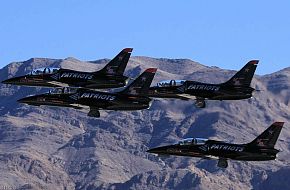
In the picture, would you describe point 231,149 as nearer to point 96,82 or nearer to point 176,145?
point 176,145

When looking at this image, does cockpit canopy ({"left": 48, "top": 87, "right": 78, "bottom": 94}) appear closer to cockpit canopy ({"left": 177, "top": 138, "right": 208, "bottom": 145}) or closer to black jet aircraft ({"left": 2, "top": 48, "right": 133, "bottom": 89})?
black jet aircraft ({"left": 2, "top": 48, "right": 133, "bottom": 89})

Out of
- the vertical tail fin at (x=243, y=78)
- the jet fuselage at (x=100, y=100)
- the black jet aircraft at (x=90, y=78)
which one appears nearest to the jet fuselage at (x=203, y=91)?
the vertical tail fin at (x=243, y=78)

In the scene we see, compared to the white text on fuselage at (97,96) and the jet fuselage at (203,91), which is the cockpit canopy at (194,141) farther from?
the white text on fuselage at (97,96)

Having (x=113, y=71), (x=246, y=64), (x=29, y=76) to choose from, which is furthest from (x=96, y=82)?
(x=246, y=64)

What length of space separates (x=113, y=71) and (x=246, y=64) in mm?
24970

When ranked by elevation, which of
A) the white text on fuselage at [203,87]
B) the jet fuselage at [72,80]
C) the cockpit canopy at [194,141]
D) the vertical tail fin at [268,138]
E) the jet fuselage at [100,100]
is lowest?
the cockpit canopy at [194,141]

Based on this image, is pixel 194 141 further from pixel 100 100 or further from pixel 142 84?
pixel 100 100

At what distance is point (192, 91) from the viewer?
189 m

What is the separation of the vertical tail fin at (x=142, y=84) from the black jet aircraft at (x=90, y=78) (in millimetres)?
1458

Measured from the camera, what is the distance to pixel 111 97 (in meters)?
178

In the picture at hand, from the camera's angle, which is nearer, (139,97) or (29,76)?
(139,97)

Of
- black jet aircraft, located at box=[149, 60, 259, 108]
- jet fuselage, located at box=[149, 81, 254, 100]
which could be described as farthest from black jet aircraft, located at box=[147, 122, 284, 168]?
jet fuselage, located at box=[149, 81, 254, 100]

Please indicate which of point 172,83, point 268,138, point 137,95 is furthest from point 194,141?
point 137,95

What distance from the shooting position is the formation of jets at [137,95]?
177625 millimetres
